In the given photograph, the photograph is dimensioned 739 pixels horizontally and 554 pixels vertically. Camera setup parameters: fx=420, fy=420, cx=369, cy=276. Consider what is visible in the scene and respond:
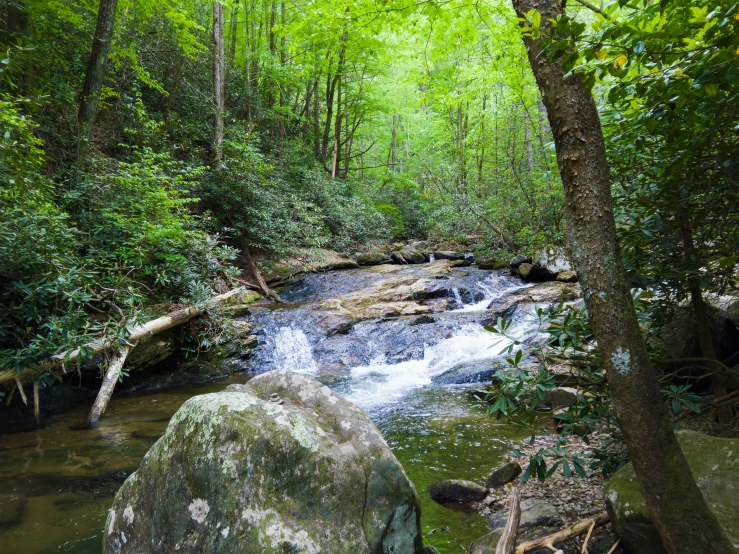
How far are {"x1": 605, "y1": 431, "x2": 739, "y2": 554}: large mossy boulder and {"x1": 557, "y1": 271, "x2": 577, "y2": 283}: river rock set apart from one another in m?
10.4

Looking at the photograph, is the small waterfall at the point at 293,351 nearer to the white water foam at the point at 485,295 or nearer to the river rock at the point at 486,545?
the white water foam at the point at 485,295

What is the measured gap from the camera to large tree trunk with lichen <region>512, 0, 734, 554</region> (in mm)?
2027

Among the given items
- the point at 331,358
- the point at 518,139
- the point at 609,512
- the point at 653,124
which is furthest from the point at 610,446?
the point at 518,139

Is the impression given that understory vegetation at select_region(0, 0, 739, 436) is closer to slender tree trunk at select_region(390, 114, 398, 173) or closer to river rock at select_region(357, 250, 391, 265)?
river rock at select_region(357, 250, 391, 265)

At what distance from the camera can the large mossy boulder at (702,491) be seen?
2352 mm

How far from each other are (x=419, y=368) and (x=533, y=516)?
5.47 metres

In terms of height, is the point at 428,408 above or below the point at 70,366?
below

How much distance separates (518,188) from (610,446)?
11171 millimetres

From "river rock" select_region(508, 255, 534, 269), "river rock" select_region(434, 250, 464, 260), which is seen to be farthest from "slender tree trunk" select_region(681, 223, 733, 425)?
"river rock" select_region(434, 250, 464, 260)

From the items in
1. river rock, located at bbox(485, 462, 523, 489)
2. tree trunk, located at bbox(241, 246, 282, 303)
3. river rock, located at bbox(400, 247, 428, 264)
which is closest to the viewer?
river rock, located at bbox(485, 462, 523, 489)

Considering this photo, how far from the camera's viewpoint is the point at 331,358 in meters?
9.50

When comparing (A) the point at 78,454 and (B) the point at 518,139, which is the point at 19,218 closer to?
(A) the point at 78,454

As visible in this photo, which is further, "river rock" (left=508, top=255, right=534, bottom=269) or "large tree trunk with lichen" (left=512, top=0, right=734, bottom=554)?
"river rock" (left=508, top=255, right=534, bottom=269)

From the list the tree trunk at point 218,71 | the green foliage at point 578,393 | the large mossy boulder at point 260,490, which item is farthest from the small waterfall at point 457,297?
the large mossy boulder at point 260,490
